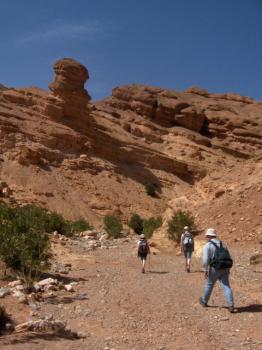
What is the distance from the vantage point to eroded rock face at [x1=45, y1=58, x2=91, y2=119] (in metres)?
51.6

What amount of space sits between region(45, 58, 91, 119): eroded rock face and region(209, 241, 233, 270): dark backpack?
43099mm

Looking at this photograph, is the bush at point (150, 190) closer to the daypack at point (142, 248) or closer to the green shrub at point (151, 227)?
the green shrub at point (151, 227)

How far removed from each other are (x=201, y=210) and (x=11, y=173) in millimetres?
21531

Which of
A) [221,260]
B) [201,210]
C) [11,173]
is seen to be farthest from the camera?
[11,173]

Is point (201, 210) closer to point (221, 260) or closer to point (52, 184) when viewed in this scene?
point (221, 260)

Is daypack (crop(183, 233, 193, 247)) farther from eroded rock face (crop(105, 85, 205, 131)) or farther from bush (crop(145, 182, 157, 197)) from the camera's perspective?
eroded rock face (crop(105, 85, 205, 131))

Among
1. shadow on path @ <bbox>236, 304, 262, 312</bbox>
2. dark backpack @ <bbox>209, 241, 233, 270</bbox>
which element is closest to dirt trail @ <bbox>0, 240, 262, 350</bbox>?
shadow on path @ <bbox>236, 304, 262, 312</bbox>

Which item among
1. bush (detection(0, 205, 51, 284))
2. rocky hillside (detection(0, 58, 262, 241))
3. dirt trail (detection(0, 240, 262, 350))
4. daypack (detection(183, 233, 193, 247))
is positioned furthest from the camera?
rocky hillside (detection(0, 58, 262, 241))

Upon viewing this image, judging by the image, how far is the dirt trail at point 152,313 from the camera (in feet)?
23.9

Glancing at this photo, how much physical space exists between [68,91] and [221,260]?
1797 inches

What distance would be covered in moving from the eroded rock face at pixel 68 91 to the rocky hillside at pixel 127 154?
0.33 feet

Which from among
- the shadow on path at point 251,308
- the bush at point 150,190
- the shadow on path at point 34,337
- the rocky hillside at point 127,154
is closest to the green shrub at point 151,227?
the rocky hillside at point 127,154

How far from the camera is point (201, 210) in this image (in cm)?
2375

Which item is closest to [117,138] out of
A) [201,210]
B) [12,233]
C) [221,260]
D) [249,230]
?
[201,210]
